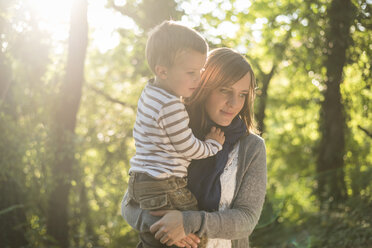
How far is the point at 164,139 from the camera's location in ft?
6.20

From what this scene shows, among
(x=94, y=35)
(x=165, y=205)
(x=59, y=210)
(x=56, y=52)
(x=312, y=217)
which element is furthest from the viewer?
(x=94, y=35)

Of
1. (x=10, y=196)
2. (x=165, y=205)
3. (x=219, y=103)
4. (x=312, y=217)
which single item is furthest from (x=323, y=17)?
(x=10, y=196)

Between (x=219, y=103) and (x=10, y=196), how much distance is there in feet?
11.8

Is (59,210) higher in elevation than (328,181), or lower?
higher

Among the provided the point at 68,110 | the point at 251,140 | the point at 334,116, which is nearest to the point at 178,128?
the point at 251,140

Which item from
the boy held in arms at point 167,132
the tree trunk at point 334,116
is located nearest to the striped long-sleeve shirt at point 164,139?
the boy held in arms at point 167,132

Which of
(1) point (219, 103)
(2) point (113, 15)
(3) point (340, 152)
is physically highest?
(2) point (113, 15)

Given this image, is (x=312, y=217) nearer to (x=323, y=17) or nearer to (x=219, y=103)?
(x=323, y=17)

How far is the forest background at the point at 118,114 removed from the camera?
4.63 metres

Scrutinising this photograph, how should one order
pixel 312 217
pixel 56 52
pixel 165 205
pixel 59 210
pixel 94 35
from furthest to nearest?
pixel 94 35 < pixel 312 217 < pixel 56 52 < pixel 59 210 < pixel 165 205

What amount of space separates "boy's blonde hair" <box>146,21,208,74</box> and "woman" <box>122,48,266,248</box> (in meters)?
0.22

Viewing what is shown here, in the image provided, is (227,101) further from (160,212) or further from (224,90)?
(160,212)

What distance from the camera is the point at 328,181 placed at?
6246 millimetres

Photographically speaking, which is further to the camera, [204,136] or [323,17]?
[323,17]
